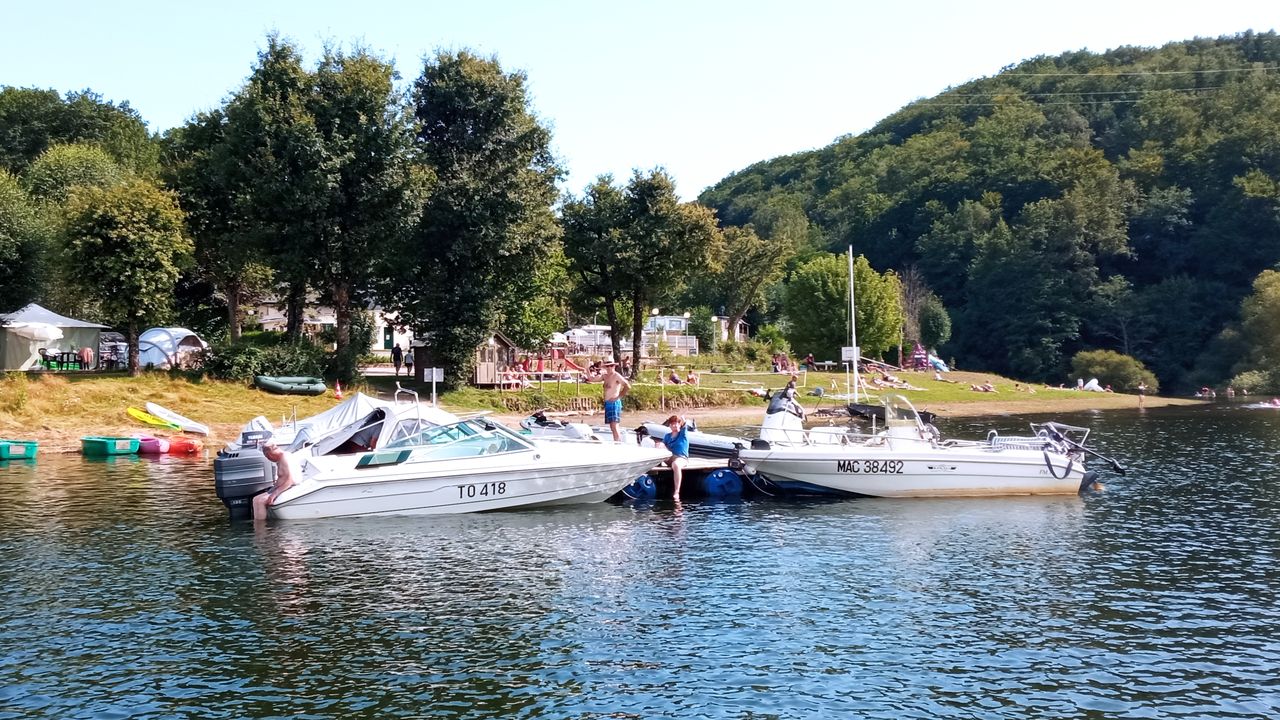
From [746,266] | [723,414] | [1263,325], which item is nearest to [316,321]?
[723,414]

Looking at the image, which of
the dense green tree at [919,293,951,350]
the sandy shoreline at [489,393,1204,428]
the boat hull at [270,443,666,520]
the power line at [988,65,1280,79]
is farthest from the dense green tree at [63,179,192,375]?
the power line at [988,65,1280,79]

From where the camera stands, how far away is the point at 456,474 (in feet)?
81.3

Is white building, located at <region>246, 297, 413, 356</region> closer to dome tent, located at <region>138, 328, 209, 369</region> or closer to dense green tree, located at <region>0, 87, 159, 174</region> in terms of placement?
dome tent, located at <region>138, 328, 209, 369</region>

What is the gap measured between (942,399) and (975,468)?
42.5 m

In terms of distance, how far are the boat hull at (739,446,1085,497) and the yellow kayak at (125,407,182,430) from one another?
25659 mm

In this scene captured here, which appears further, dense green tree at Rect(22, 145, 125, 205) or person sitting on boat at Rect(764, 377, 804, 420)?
dense green tree at Rect(22, 145, 125, 205)

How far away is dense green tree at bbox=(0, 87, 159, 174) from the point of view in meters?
93.9

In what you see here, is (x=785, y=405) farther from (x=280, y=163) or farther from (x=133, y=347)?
(x=133, y=347)

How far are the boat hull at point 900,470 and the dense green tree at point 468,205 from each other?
26.9 metres

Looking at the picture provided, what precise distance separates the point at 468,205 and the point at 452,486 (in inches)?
1130

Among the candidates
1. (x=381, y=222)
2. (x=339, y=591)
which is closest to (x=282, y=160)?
(x=381, y=222)

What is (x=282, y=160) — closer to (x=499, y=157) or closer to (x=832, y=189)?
(x=499, y=157)

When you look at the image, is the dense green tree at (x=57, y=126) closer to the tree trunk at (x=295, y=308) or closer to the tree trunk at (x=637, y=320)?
the tree trunk at (x=295, y=308)

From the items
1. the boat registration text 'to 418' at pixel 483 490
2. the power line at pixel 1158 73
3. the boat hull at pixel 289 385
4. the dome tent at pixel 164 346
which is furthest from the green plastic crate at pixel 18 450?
the power line at pixel 1158 73
